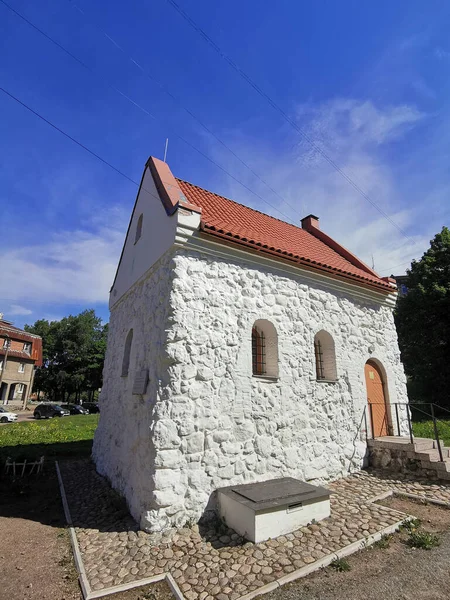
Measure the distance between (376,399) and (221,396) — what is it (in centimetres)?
529

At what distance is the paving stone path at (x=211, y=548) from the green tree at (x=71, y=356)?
147 ft

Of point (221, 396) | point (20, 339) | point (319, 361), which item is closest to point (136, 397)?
point (221, 396)

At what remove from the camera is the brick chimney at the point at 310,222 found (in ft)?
42.3

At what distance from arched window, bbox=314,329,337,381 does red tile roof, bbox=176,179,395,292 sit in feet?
5.70

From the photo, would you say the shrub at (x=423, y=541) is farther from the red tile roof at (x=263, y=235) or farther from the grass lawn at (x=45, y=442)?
the grass lawn at (x=45, y=442)

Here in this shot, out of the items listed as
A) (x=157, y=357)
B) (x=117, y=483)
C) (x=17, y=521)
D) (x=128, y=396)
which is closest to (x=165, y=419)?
(x=157, y=357)

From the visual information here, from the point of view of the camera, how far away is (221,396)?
573 centimetres

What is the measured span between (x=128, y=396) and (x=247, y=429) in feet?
9.23

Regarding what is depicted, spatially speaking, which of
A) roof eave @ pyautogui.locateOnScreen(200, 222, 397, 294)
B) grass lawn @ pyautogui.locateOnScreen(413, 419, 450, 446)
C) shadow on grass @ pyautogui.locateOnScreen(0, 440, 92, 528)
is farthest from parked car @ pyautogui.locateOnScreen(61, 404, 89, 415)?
roof eave @ pyautogui.locateOnScreen(200, 222, 397, 294)

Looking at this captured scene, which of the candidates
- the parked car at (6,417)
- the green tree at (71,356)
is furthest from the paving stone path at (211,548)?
the green tree at (71,356)

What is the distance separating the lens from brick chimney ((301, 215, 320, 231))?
12898 millimetres

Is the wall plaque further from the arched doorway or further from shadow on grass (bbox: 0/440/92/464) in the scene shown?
shadow on grass (bbox: 0/440/92/464)

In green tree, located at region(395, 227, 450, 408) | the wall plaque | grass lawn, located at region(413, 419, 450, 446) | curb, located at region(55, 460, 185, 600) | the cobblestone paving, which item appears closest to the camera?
curb, located at region(55, 460, 185, 600)

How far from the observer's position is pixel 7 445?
12.7m
